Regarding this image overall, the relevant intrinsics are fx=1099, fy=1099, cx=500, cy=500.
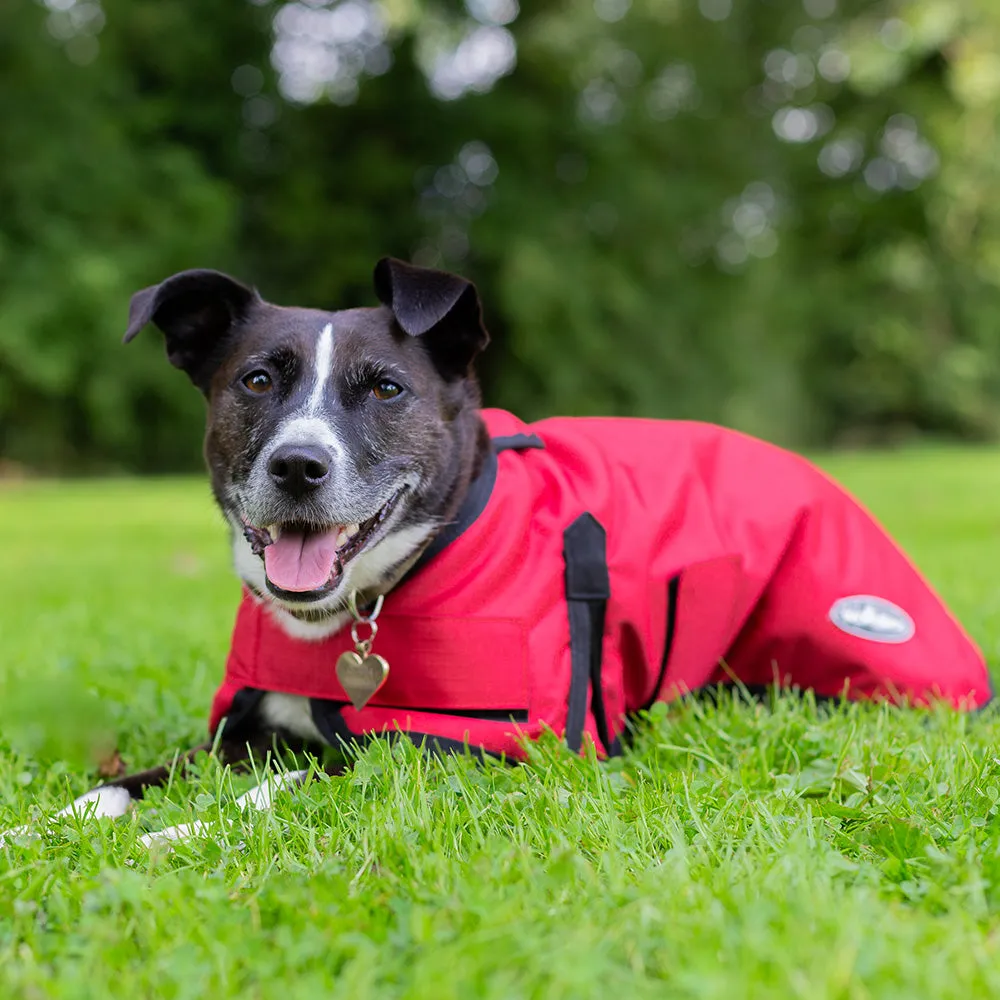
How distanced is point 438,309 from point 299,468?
0.58 meters

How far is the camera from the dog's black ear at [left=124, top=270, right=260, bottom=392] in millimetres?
3146

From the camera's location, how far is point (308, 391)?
2906 mm

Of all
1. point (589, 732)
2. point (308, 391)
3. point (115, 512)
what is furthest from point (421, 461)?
point (115, 512)

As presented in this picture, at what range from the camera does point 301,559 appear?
9.32ft

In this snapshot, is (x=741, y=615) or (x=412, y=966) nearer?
(x=412, y=966)

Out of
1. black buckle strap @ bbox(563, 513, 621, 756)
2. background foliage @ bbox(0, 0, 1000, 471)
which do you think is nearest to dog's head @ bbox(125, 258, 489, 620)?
black buckle strap @ bbox(563, 513, 621, 756)

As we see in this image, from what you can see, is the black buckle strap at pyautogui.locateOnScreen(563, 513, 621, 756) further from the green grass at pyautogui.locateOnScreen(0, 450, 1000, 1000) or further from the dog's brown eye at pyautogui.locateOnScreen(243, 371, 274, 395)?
the dog's brown eye at pyautogui.locateOnScreen(243, 371, 274, 395)

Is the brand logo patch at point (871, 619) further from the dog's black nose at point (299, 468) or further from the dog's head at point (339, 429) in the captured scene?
the dog's black nose at point (299, 468)

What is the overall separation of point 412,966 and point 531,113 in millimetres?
21570

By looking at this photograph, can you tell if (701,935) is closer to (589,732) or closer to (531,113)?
(589,732)

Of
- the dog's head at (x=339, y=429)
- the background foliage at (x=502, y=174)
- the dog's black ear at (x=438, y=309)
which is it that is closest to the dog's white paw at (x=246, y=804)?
the dog's head at (x=339, y=429)

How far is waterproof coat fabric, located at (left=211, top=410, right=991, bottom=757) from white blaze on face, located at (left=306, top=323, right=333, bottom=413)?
1.69 feet

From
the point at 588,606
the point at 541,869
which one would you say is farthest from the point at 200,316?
the point at 541,869

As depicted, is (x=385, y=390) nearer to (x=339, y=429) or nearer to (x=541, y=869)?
(x=339, y=429)
